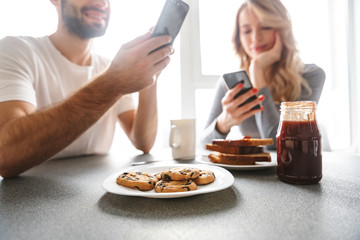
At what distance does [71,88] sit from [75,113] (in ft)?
1.90

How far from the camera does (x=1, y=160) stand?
2.19 feet

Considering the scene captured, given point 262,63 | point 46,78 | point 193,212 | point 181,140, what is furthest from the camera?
point 262,63

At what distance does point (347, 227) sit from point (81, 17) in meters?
1.41

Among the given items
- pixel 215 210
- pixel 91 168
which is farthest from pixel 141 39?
pixel 215 210

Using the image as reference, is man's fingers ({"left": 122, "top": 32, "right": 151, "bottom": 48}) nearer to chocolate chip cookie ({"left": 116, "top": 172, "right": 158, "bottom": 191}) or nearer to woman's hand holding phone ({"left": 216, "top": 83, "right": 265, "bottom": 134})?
chocolate chip cookie ({"left": 116, "top": 172, "right": 158, "bottom": 191})

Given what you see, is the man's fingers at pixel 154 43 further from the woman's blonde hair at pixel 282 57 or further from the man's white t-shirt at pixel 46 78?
the woman's blonde hair at pixel 282 57

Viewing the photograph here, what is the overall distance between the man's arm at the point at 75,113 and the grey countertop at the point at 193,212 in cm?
16

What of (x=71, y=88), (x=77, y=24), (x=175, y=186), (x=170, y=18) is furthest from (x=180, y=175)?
(x=77, y=24)

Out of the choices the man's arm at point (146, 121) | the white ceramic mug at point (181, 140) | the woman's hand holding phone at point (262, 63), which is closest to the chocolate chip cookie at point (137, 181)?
the white ceramic mug at point (181, 140)

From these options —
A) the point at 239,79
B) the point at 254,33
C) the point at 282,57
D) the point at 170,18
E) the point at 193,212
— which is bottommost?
the point at 193,212

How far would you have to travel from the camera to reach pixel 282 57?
1715mm

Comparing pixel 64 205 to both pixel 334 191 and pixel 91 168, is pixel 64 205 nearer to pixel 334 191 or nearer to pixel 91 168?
pixel 91 168

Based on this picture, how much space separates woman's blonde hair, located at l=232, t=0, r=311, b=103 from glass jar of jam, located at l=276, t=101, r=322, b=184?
3.74 feet

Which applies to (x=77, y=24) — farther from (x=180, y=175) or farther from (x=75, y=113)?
(x=180, y=175)
